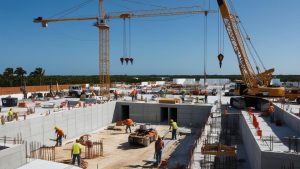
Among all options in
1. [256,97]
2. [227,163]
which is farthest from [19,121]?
[256,97]

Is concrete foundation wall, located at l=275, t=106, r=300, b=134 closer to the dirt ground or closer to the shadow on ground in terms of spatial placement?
the dirt ground

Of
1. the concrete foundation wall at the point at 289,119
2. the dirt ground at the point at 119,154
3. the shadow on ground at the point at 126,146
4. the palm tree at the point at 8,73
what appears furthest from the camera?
the palm tree at the point at 8,73

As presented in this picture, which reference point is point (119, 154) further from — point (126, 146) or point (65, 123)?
point (65, 123)

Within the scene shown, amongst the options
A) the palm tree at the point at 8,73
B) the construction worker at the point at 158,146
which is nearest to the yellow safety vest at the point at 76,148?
the construction worker at the point at 158,146

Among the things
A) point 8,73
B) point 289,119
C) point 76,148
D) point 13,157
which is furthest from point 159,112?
point 8,73

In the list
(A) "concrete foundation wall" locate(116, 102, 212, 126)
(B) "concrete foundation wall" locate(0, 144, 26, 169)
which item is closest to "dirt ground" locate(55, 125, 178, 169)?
(B) "concrete foundation wall" locate(0, 144, 26, 169)

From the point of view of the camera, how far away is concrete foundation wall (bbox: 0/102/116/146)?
69.0ft

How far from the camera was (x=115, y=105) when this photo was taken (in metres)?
34.5

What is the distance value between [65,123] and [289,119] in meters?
17.2

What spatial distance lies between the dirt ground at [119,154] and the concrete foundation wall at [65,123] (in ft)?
5.49

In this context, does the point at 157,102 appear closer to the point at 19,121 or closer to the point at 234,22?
the point at 234,22

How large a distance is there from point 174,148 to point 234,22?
45.5 feet

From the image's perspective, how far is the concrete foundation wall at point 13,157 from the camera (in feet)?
39.1

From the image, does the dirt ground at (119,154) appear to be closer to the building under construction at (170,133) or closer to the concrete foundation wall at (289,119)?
the building under construction at (170,133)
